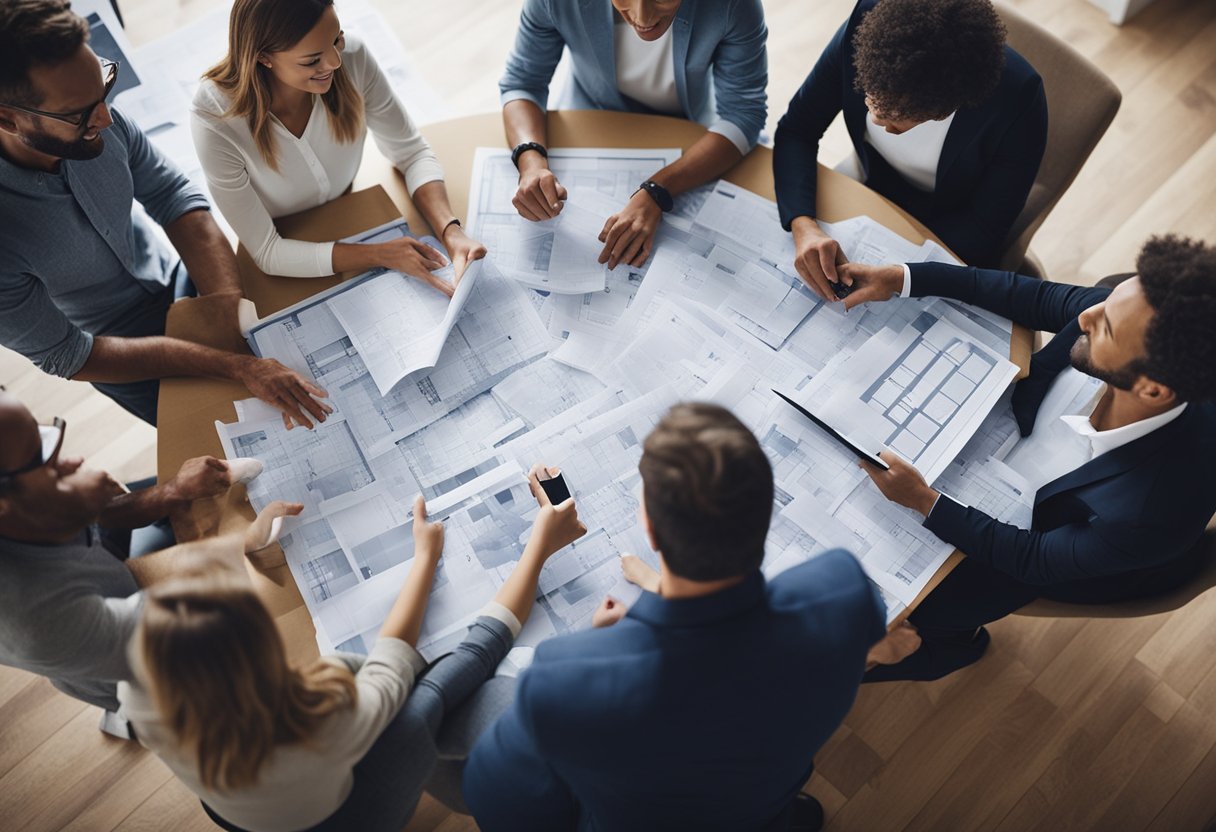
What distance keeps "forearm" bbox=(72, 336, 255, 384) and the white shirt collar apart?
1431 mm

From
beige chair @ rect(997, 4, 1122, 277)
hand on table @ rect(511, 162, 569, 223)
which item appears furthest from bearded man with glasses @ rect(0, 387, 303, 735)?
beige chair @ rect(997, 4, 1122, 277)

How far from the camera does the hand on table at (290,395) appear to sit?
1501mm

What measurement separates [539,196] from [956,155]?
0.84 m

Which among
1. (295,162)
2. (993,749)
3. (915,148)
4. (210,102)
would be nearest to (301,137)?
(295,162)

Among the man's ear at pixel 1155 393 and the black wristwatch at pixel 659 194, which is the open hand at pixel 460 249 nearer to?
the black wristwatch at pixel 659 194

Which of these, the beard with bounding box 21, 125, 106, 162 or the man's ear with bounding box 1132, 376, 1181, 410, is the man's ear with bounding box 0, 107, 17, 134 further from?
the man's ear with bounding box 1132, 376, 1181, 410

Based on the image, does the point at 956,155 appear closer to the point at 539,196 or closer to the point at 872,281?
the point at 872,281

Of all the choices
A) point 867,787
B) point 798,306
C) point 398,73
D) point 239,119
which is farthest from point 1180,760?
point 398,73

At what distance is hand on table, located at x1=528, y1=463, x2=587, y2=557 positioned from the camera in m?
1.36

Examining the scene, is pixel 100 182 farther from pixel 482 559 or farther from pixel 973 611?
pixel 973 611

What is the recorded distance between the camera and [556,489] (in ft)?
4.64

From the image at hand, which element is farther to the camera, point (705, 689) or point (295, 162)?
point (295, 162)

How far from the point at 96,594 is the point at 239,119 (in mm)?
879

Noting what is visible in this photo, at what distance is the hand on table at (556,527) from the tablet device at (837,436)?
427 millimetres
